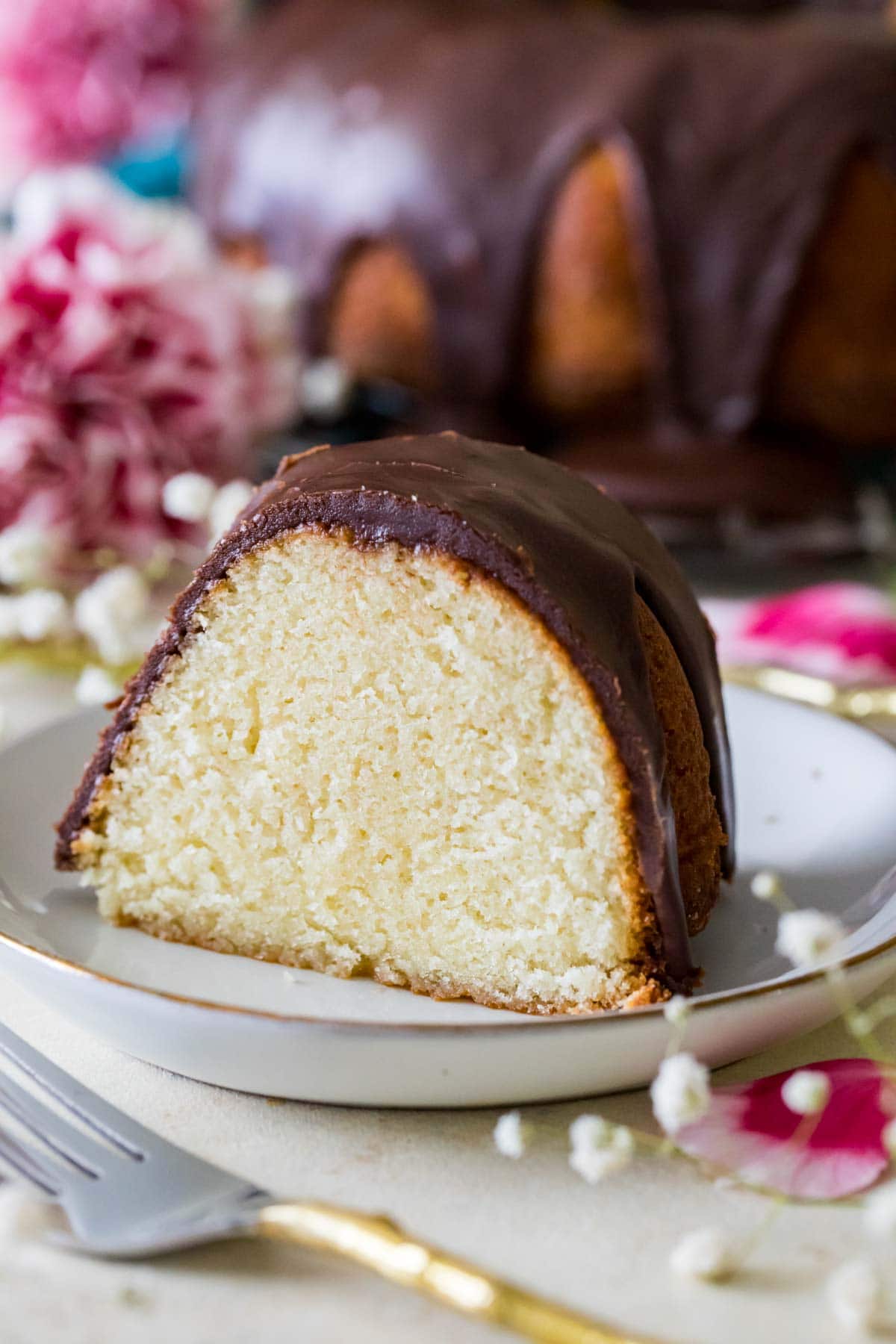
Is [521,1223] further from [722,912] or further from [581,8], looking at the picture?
[581,8]

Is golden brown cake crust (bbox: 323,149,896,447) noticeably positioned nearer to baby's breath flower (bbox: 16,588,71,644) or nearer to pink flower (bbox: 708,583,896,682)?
pink flower (bbox: 708,583,896,682)

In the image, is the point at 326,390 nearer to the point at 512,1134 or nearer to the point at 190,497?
the point at 190,497

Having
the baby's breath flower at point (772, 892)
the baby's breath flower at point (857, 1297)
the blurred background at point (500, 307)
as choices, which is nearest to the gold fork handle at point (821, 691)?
the blurred background at point (500, 307)

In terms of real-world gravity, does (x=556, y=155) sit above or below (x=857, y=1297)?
above

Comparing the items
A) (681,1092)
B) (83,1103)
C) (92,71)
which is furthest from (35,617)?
(92,71)

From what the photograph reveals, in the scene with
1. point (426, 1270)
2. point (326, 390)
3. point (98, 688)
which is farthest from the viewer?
point (326, 390)

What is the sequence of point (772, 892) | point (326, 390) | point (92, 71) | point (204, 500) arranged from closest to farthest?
point (772, 892)
point (204, 500)
point (326, 390)
point (92, 71)

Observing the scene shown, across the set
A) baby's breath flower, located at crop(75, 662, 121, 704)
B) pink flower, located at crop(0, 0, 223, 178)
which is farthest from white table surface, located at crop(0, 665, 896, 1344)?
pink flower, located at crop(0, 0, 223, 178)
